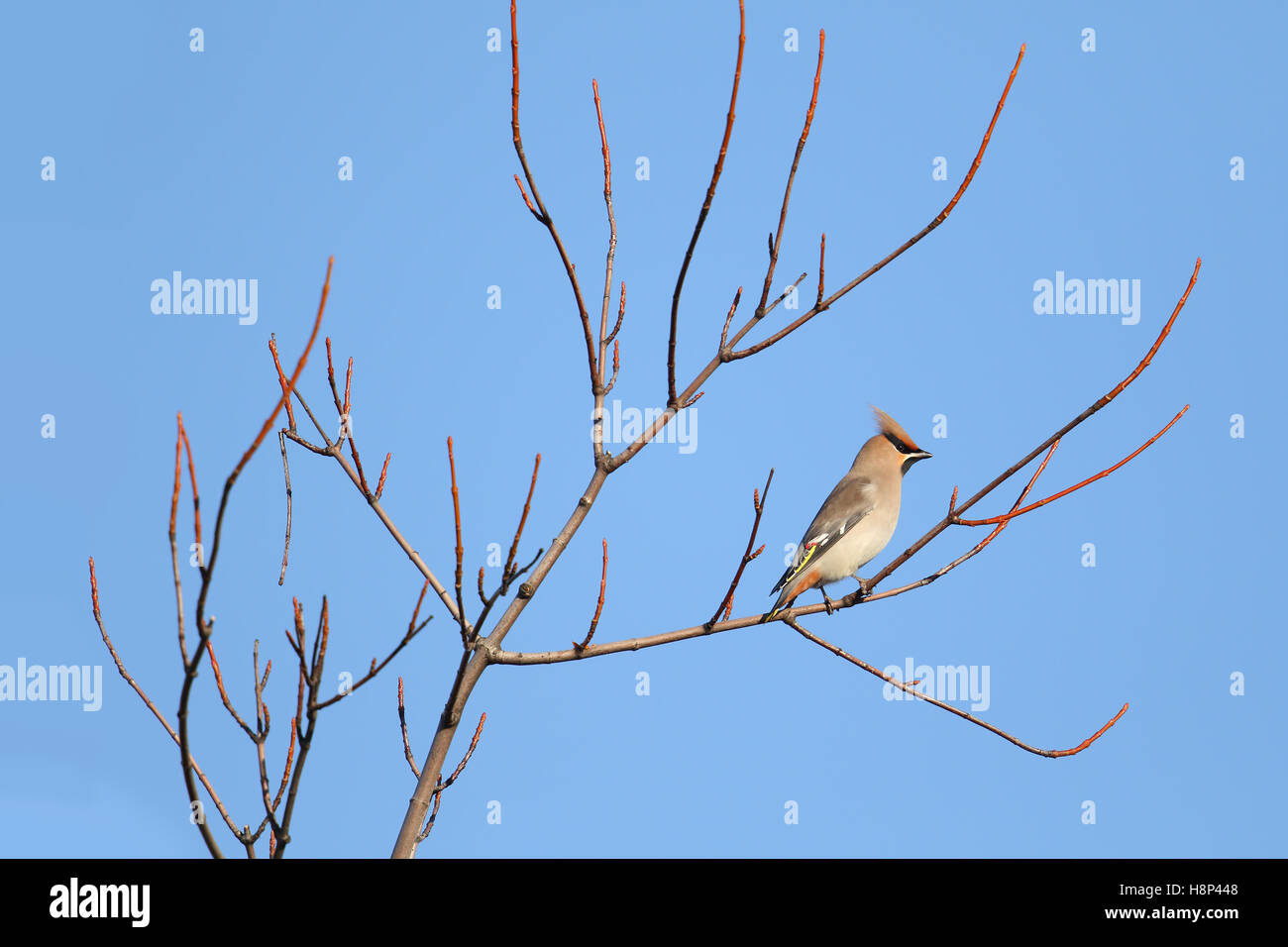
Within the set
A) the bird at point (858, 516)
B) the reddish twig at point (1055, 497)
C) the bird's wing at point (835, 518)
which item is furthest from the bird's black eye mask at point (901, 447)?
the reddish twig at point (1055, 497)

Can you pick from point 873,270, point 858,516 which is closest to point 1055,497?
point 873,270

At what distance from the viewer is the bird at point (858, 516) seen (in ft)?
20.7

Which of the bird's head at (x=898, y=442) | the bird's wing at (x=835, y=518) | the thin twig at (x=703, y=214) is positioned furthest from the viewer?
the bird's head at (x=898, y=442)

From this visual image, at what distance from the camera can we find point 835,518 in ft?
21.6

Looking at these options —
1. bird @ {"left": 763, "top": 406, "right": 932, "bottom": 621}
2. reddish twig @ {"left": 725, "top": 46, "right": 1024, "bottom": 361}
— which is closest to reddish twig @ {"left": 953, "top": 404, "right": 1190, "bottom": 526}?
reddish twig @ {"left": 725, "top": 46, "right": 1024, "bottom": 361}

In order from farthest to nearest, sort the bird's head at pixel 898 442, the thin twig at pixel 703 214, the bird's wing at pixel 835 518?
the bird's head at pixel 898 442 < the bird's wing at pixel 835 518 < the thin twig at pixel 703 214

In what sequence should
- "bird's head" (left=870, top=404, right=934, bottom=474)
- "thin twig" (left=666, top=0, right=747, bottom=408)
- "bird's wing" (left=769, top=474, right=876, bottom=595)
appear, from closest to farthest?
"thin twig" (left=666, top=0, right=747, bottom=408)
"bird's wing" (left=769, top=474, right=876, bottom=595)
"bird's head" (left=870, top=404, right=934, bottom=474)

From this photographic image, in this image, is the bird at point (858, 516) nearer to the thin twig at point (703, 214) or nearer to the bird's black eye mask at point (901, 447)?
the bird's black eye mask at point (901, 447)

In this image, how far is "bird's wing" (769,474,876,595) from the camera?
6285 mm

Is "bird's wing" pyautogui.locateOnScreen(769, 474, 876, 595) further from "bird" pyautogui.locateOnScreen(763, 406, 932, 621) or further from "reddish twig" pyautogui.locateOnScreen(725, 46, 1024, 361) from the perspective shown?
"reddish twig" pyautogui.locateOnScreen(725, 46, 1024, 361)

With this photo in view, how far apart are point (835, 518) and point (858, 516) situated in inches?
4.7

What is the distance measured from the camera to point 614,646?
9.48ft

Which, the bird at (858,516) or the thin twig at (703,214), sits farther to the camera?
the bird at (858,516)
